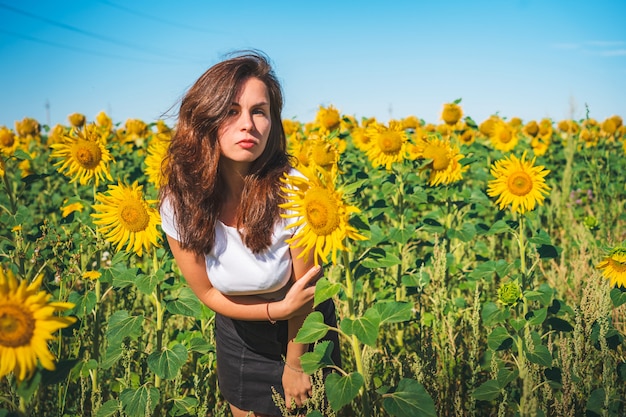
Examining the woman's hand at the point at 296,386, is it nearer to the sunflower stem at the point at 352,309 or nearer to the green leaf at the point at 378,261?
the sunflower stem at the point at 352,309

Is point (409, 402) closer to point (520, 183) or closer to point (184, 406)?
point (184, 406)

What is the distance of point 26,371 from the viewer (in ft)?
3.82

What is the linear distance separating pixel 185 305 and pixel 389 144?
6.30 ft

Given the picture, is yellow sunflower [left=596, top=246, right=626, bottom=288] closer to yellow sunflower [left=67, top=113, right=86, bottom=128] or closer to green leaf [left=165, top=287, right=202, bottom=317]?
green leaf [left=165, top=287, right=202, bottom=317]

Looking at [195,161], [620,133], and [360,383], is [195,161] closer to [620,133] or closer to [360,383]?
[360,383]

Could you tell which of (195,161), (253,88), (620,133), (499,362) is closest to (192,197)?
(195,161)

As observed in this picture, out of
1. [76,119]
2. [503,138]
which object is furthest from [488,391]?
[76,119]

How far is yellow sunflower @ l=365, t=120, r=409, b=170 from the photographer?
3467mm

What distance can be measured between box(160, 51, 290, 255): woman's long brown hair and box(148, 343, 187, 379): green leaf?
1.43 ft

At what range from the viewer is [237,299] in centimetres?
203

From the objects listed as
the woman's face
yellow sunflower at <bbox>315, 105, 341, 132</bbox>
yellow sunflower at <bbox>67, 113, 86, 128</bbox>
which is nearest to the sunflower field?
the woman's face

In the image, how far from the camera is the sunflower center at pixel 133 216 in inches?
89.5

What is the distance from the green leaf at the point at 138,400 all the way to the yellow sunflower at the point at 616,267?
1899mm

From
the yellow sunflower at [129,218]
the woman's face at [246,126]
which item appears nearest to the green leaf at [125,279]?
the yellow sunflower at [129,218]
